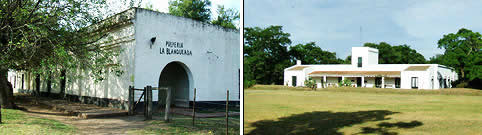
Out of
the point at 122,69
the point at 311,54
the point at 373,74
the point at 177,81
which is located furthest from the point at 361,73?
the point at 122,69

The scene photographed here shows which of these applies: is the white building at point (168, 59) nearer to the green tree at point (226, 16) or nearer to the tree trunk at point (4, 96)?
the tree trunk at point (4, 96)

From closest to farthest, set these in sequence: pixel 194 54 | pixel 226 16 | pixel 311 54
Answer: pixel 194 54, pixel 311 54, pixel 226 16

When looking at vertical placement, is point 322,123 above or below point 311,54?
below

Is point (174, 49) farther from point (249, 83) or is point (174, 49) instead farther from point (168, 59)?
point (249, 83)

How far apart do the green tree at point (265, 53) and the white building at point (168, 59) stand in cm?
105

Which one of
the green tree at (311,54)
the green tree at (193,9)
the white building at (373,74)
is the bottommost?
the white building at (373,74)

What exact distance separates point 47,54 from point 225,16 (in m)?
7.32

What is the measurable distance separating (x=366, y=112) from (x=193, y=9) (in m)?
8.69

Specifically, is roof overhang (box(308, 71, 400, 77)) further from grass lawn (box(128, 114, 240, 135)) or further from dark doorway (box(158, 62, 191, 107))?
grass lawn (box(128, 114, 240, 135))

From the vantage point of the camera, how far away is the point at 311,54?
23.1 feet

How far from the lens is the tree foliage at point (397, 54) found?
7.98 m

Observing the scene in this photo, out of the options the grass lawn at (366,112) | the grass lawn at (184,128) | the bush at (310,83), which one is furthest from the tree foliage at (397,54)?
the grass lawn at (184,128)

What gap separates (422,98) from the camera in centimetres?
615

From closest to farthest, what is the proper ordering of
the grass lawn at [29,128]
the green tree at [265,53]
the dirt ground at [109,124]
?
the grass lawn at [29,128], the dirt ground at [109,124], the green tree at [265,53]
